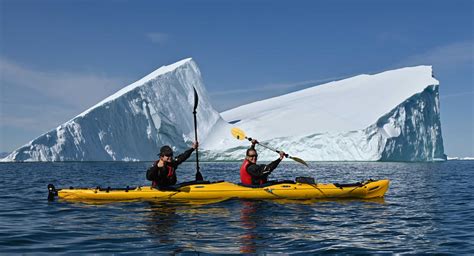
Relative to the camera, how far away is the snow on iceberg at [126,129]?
41281 millimetres

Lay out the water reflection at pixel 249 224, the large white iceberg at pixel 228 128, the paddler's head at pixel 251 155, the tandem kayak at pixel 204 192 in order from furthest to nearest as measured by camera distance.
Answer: the large white iceberg at pixel 228 128 < the tandem kayak at pixel 204 192 < the paddler's head at pixel 251 155 < the water reflection at pixel 249 224

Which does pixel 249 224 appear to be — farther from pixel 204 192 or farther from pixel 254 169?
pixel 204 192

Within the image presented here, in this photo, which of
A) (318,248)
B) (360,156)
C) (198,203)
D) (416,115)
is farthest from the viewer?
(416,115)

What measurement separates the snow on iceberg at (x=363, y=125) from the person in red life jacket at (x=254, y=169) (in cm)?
3237

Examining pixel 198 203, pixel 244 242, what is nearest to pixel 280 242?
pixel 244 242

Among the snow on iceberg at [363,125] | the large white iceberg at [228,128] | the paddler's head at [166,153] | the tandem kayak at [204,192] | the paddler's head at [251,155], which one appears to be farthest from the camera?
the snow on iceberg at [363,125]

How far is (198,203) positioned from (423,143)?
138 ft

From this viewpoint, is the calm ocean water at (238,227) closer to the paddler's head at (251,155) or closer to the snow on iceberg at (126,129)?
the paddler's head at (251,155)

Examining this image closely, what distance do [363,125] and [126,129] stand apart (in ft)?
71.6

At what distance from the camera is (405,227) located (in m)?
6.71

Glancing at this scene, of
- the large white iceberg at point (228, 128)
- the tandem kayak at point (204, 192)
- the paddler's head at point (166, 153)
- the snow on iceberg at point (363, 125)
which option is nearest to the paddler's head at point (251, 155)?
the tandem kayak at point (204, 192)

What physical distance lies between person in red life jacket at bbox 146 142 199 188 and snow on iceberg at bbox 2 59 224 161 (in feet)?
105

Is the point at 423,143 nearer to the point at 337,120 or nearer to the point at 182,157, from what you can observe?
the point at 337,120

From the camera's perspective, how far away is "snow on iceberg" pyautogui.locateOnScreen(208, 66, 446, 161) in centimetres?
4191
